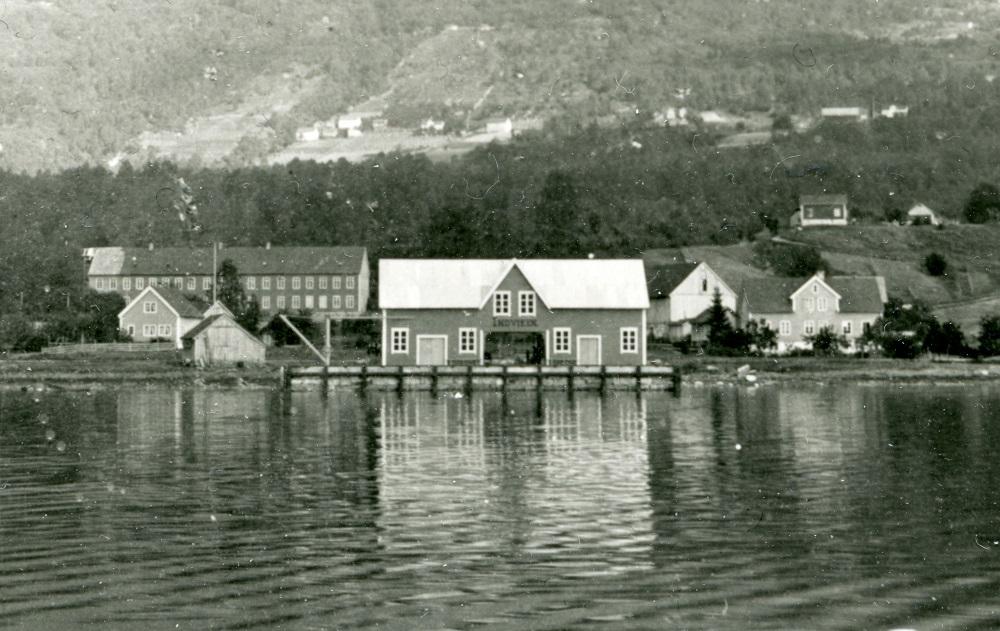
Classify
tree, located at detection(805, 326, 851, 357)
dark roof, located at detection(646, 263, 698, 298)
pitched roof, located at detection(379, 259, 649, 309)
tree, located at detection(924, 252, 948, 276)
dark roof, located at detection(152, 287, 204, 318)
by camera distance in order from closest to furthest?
pitched roof, located at detection(379, 259, 649, 309)
tree, located at detection(805, 326, 851, 357)
dark roof, located at detection(152, 287, 204, 318)
dark roof, located at detection(646, 263, 698, 298)
tree, located at detection(924, 252, 948, 276)

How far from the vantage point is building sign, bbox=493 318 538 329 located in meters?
70.2

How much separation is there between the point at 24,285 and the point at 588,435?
81342 mm

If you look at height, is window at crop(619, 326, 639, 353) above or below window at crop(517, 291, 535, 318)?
below

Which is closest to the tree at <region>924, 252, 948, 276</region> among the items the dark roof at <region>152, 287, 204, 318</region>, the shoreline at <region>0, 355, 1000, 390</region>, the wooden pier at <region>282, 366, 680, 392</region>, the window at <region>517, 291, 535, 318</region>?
the shoreline at <region>0, 355, 1000, 390</region>

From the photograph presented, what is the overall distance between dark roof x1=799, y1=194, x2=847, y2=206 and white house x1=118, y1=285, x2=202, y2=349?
248 ft

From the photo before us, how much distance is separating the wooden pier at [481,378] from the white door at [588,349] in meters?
6.55

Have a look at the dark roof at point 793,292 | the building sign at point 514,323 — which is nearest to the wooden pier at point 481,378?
the building sign at point 514,323

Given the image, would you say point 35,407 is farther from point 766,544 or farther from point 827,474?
point 766,544

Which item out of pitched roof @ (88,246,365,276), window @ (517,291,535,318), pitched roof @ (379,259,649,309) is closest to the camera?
pitched roof @ (379,259,649,309)

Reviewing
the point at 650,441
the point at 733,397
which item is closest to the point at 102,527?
the point at 650,441

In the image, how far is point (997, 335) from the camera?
81.2 m

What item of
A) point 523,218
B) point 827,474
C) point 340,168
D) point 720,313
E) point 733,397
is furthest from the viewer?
point 340,168

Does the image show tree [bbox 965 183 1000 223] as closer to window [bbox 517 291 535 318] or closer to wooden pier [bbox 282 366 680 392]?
window [bbox 517 291 535 318]

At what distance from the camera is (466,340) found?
231 ft
